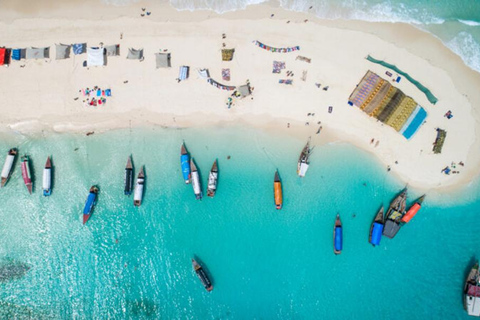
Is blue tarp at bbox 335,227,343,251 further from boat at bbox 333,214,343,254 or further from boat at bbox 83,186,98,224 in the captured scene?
boat at bbox 83,186,98,224

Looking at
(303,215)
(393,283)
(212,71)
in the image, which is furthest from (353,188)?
Answer: (212,71)

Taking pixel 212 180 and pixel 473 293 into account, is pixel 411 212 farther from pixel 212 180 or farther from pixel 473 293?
pixel 212 180

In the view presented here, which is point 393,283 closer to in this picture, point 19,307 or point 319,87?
point 319,87

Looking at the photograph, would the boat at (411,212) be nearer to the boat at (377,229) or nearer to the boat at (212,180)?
the boat at (377,229)

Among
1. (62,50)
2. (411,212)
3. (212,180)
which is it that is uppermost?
(62,50)

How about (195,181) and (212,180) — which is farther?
(212,180)

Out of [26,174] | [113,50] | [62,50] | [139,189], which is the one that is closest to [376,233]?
[139,189]
